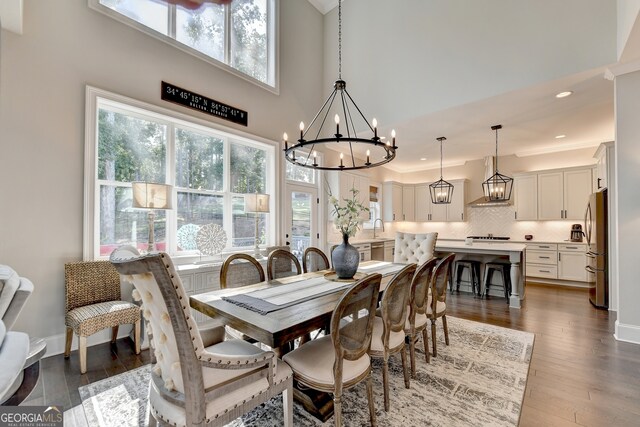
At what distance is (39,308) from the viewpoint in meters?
2.63

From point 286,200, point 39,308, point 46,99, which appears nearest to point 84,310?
point 39,308

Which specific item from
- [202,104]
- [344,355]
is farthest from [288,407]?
[202,104]

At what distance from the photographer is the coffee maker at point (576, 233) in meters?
5.79

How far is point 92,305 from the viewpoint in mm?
2658

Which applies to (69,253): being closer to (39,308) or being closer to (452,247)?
(39,308)

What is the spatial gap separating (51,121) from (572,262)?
28.2ft

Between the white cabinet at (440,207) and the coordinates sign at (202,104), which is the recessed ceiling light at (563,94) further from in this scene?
the coordinates sign at (202,104)

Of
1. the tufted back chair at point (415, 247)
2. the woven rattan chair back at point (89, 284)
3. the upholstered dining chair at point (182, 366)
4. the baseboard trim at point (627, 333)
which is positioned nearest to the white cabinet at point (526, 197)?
the baseboard trim at point (627, 333)

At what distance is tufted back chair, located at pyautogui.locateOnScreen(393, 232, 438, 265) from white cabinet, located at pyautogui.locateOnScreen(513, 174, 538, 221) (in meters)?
4.07

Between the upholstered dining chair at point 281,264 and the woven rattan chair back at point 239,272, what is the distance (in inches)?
6.8

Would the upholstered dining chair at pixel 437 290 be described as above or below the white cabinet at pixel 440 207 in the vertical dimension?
below

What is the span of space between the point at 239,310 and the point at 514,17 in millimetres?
4821

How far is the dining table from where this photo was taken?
151cm

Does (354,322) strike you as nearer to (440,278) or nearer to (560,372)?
(440,278)
